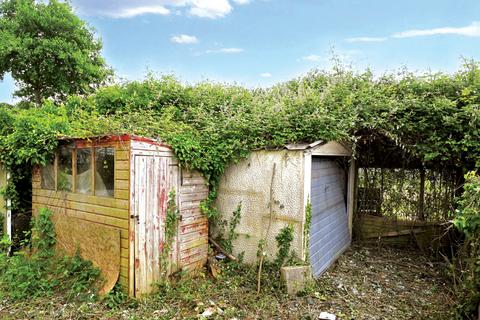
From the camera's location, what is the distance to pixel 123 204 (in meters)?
3.72

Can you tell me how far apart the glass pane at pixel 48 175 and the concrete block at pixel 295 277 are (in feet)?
13.2

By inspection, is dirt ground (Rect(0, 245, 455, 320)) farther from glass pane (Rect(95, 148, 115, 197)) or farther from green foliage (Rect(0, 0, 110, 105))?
green foliage (Rect(0, 0, 110, 105))

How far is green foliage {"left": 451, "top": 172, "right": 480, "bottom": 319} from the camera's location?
271cm

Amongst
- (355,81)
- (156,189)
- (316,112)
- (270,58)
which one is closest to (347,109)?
(316,112)

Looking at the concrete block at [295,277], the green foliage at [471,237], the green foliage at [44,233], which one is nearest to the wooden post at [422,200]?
the green foliage at [471,237]

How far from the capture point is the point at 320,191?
5.09 metres

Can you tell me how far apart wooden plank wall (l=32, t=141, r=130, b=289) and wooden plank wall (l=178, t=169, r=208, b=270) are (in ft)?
3.01

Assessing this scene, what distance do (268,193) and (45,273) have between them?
3577 millimetres

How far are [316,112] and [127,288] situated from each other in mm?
3926

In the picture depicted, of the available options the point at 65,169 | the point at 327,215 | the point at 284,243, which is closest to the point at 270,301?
the point at 284,243

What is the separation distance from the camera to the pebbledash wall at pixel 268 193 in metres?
4.34

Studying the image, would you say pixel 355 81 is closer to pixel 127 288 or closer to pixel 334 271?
pixel 334 271

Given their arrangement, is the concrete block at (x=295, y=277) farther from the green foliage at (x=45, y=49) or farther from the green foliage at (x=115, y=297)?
the green foliage at (x=45, y=49)

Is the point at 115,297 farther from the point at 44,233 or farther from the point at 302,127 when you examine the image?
the point at 302,127
